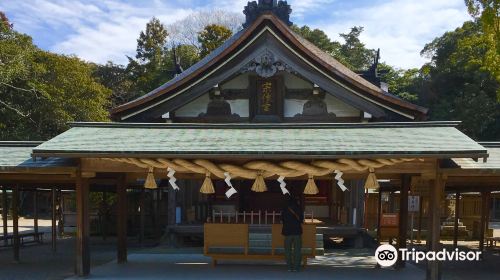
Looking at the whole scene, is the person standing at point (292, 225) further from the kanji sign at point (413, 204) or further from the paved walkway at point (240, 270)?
the kanji sign at point (413, 204)

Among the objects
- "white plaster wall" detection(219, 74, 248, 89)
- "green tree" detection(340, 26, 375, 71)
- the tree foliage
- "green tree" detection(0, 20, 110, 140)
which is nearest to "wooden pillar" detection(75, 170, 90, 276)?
"white plaster wall" detection(219, 74, 248, 89)

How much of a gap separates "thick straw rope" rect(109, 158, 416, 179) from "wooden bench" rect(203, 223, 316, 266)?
5.52 ft

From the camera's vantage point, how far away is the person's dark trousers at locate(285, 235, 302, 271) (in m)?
9.04

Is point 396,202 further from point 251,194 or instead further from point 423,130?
point 423,130

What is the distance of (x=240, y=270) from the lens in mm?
9562

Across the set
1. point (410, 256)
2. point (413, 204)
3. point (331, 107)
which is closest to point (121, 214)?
point (331, 107)

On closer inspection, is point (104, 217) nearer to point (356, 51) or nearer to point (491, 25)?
point (491, 25)

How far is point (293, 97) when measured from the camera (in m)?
13.8

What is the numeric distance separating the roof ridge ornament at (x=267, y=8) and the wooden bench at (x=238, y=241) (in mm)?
9961

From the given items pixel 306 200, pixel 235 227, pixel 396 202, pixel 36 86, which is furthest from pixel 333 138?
pixel 36 86

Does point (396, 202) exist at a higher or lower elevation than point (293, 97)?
lower

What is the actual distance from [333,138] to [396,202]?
1531 cm

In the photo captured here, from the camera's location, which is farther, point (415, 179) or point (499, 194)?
point (499, 194)

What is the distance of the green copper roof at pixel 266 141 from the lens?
7.68 m
